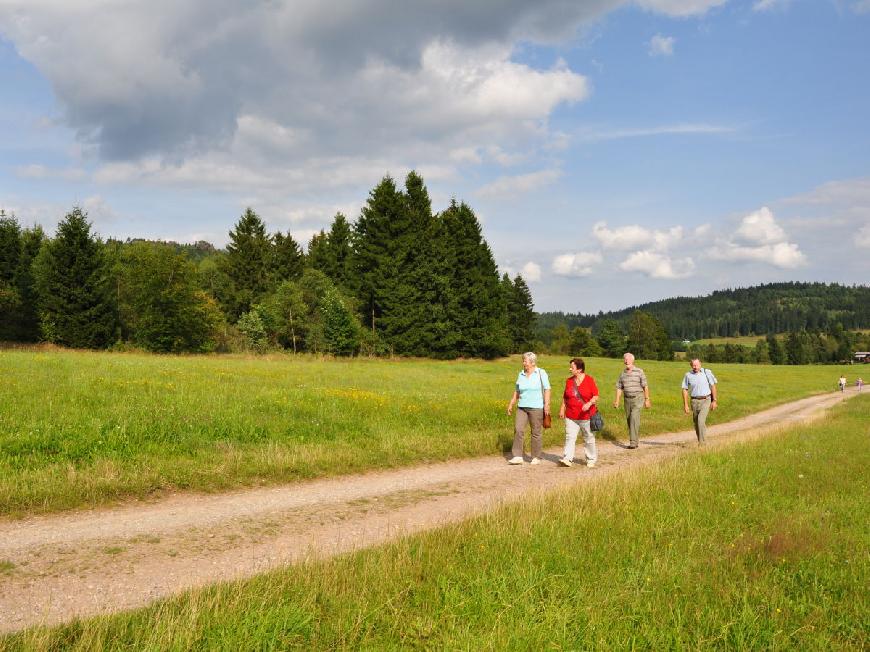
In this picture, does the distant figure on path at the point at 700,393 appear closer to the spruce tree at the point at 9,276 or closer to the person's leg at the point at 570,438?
the person's leg at the point at 570,438

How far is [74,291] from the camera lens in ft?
129

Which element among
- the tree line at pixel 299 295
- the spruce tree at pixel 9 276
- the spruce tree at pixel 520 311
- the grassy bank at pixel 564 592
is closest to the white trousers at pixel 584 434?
the grassy bank at pixel 564 592

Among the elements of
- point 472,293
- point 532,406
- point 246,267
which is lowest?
point 532,406

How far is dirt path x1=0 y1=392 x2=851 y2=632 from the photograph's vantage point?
4719 millimetres

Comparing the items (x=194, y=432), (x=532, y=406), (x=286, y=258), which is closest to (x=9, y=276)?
(x=286, y=258)

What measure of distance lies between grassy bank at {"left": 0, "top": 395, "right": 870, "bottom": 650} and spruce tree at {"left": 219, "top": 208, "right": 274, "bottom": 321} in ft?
209

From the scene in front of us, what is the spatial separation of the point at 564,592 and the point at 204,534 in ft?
13.9

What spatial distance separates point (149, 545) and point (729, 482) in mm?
8404

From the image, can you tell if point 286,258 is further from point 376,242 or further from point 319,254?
point 376,242

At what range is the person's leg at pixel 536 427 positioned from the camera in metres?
11.6

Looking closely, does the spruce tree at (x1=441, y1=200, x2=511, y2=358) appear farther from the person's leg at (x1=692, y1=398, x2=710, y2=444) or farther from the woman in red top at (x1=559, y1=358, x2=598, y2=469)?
the woman in red top at (x1=559, y1=358, x2=598, y2=469)

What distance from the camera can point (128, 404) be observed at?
12438mm

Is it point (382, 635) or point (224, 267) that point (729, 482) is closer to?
point (382, 635)

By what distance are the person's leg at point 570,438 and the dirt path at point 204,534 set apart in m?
1.33
